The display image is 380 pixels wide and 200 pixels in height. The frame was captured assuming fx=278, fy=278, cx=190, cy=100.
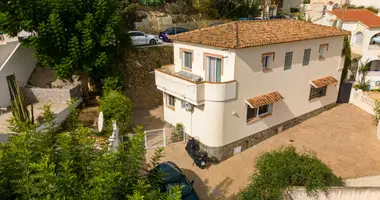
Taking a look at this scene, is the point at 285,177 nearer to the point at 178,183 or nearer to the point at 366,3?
the point at 178,183

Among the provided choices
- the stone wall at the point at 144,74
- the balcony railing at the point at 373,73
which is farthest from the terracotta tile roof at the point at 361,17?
the stone wall at the point at 144,74

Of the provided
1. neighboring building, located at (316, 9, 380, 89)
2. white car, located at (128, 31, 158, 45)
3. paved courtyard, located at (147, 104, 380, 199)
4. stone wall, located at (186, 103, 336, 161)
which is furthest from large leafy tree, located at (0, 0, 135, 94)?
neighboring building, located at (316, 9, 380, 89)

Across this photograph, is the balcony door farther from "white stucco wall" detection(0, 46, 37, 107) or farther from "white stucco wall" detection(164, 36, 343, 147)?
"white stucco wall" detection(0, 46, 37, 107)

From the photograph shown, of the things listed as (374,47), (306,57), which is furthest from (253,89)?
(374,47)

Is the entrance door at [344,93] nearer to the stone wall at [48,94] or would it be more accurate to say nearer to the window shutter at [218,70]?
the window shutter at [218,70]

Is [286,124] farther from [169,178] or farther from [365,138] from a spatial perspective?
[169,178]

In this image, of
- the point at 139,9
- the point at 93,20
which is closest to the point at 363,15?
the point at 139,9

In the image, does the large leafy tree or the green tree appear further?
the large leafy tree
